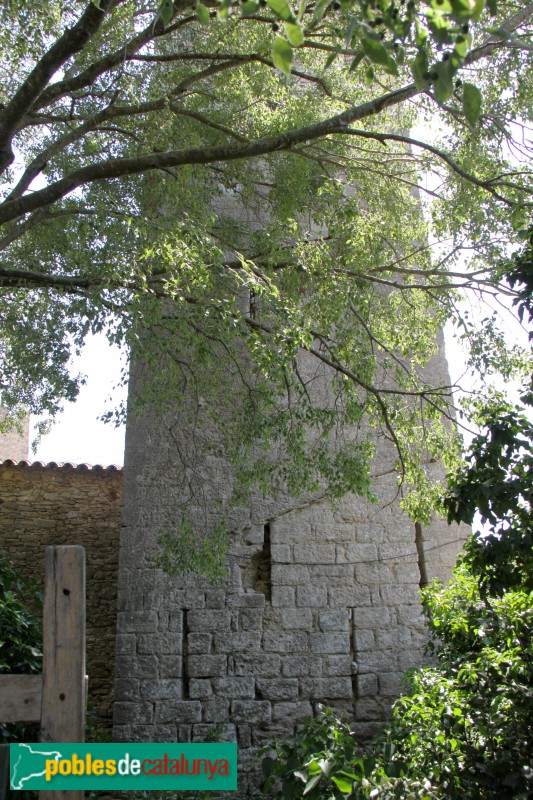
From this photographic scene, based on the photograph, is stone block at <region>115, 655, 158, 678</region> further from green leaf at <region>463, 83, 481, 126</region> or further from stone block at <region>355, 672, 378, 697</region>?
green leaf at <region>463, 83, 481, 126</region>

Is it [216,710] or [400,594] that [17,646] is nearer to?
[216,710]

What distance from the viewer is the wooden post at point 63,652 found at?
2.71 m

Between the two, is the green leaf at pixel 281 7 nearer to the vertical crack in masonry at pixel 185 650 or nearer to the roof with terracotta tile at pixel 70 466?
the vertical crack in masonry at pixel 185 650

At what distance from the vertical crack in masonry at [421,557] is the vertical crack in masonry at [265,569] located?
1.36 meters

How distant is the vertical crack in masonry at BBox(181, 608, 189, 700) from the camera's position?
601cm

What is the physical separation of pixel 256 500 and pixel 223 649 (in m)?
1.26

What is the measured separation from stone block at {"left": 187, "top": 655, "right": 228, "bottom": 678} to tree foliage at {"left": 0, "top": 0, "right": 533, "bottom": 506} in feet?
4.75

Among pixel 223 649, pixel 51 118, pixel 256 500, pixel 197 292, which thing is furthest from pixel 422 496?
pixel 51 118

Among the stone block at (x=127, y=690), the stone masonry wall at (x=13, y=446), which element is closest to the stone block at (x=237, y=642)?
the stone block at (x=127, y=690)

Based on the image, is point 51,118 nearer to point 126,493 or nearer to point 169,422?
point 169,422

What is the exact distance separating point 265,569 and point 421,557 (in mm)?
1430

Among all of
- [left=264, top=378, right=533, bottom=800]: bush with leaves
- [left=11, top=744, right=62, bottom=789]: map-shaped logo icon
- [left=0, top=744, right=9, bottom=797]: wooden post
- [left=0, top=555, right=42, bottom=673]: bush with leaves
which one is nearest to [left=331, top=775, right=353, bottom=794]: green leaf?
[left=264, top=378, right=533, bottom=800]: bush with leaves

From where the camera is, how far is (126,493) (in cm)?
646

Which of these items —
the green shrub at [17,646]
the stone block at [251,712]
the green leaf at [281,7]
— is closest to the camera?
the green leaf at [281,7]
